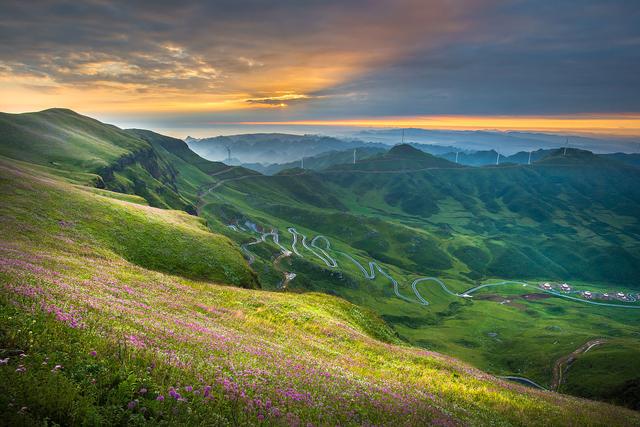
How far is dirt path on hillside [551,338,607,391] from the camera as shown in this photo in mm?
112375

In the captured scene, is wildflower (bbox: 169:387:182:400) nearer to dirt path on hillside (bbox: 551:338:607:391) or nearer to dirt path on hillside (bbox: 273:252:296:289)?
dirt path on hillside (bbox: 551:338:607:391)

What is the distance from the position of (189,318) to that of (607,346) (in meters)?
157

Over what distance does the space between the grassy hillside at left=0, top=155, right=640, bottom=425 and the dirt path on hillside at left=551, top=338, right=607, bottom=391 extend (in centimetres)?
10246

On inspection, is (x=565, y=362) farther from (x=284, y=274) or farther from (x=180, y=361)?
(x=180, y=361)

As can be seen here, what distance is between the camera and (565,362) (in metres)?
122

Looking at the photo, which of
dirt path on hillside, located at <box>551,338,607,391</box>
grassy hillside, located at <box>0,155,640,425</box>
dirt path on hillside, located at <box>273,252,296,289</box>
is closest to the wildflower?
grassy hillside, located at <box>0,155,640,425</box>

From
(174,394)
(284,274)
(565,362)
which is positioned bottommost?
(565,362)

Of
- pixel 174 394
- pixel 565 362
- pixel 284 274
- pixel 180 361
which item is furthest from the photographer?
pixel 284 274

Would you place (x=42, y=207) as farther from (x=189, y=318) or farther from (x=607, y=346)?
(x=607, y=346)

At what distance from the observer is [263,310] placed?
39.6 m

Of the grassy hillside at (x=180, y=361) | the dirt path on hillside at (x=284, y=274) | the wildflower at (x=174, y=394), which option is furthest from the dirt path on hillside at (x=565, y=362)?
the wildflower at (x=174, y=394)

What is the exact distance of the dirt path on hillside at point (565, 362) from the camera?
112375 mm

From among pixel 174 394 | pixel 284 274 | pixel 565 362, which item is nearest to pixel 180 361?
pixel 174 394

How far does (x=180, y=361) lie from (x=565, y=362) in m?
148
